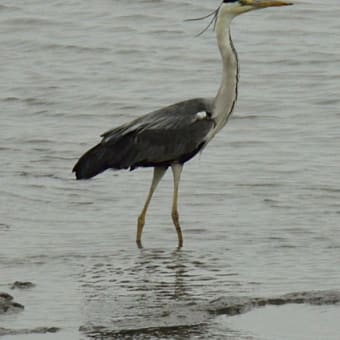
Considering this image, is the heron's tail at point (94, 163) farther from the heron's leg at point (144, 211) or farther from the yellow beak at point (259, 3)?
the yellow beak at point (259, 3)

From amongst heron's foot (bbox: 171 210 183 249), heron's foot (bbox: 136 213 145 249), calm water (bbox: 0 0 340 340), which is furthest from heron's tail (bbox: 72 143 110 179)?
heron's foot (bbox: 171 210 183 249)

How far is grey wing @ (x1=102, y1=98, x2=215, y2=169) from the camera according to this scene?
1102cm

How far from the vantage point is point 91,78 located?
18.2 meters

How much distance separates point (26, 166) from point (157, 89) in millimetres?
4433

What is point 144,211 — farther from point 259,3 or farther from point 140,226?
point 259,3

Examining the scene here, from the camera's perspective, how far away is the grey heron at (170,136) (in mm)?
10969

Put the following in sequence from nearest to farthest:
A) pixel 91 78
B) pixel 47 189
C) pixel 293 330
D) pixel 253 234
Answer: pixel 293 330 < pixel 253 234 < pixel 47 189 < pixel 91 78

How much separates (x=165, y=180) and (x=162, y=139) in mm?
1896

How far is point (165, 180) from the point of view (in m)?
12.9

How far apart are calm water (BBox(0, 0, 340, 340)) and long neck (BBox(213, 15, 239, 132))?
0.82 meters

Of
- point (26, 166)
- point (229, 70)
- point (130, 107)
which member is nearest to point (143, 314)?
point (229, 70)

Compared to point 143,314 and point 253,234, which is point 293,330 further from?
point 253,234

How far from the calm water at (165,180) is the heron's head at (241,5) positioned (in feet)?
5.16

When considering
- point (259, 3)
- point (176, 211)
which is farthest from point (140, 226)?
point (259, 3)
